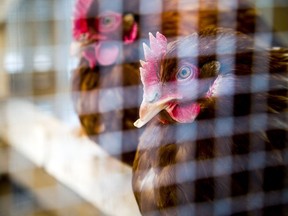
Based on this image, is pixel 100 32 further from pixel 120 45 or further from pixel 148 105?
pixel 148 105

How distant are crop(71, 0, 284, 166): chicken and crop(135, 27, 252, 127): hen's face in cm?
10

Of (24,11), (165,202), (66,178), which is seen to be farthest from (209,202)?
(24,11)

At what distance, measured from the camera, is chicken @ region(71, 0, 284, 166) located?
656 mm

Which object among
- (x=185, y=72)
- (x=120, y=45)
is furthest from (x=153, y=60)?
(x=120, y=45)

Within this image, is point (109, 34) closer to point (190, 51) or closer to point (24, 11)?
point (190, 51)

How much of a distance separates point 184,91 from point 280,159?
0.44 ft

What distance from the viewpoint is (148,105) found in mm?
516

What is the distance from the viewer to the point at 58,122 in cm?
96

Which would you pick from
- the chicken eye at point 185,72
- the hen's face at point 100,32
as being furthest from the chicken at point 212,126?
the hen's face at point 100,32

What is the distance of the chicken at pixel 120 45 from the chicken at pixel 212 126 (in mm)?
84

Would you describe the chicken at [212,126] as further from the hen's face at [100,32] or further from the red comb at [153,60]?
the hen's face at [100,32]

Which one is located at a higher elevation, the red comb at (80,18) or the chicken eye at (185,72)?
the red comb at (80,18)

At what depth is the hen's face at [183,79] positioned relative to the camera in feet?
1.68

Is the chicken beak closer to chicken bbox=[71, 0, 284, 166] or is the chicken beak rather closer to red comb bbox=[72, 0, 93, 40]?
chicken bbox=[71, 0, 284, 166]
